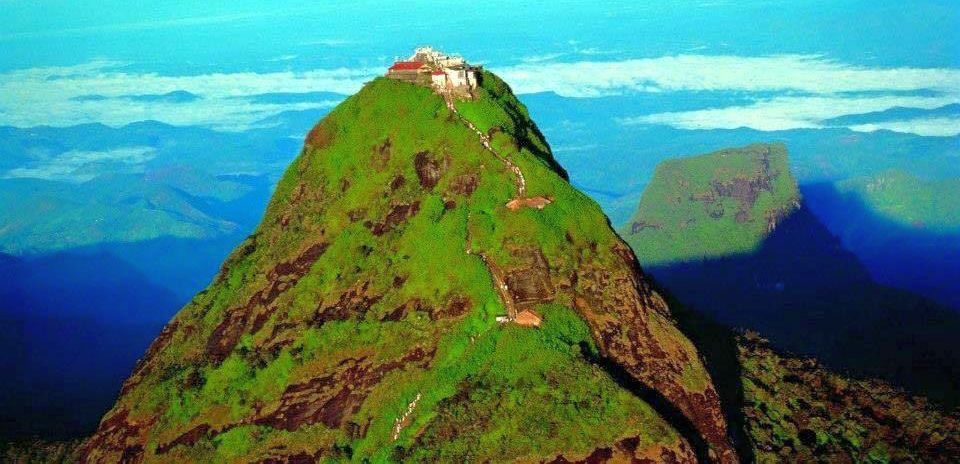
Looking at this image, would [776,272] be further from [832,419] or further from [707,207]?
[832,419]

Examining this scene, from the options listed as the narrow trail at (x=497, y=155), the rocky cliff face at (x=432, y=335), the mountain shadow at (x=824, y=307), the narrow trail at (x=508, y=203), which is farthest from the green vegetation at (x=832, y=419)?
the narrow trail at (x=497, y=155)

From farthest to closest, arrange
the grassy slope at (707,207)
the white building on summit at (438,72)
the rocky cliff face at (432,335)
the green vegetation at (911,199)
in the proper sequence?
the green vegetation at (911,199) < the grassy slope at (707,207) < the white building on summit at (438,72) < the rocky cliff face at (432,335)

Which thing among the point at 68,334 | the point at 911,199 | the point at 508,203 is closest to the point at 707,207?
the point at 911,199

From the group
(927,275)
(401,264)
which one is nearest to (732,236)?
(927,275)

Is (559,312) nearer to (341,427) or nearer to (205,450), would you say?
(341,427)

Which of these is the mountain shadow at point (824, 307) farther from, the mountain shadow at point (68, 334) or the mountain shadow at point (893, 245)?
the mountain shadow at point (68, 334)

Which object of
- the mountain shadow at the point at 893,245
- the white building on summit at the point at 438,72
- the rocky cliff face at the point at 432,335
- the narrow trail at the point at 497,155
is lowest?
the mountain shadow at the point at 893,245
